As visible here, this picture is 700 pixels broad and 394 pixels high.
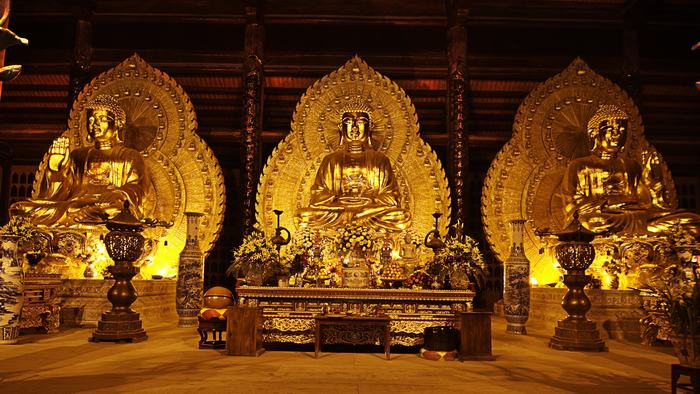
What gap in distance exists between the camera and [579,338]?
5.90m

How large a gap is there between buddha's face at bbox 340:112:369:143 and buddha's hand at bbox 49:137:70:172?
164 inches

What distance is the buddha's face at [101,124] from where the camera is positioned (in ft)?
29.2

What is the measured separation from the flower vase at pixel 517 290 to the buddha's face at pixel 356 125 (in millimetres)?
2511

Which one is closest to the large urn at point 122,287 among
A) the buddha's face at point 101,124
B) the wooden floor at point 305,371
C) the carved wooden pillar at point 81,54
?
the wooden floor at point 305,371

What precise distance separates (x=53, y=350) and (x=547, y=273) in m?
6.27

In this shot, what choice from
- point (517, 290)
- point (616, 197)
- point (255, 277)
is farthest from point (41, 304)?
point (616, 197)

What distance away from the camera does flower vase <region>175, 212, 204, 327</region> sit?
749 cm

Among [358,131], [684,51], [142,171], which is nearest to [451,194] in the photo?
[358,131]

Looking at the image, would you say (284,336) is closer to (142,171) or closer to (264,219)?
(264,219)

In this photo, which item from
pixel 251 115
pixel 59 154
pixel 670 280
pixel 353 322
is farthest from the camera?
pixel 59 154

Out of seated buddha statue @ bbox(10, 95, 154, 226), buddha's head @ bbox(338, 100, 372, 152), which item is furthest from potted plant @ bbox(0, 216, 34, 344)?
buddha's head @ bbox(338, 100, 372, 152)

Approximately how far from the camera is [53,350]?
538cm

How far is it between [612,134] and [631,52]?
150 centimetres

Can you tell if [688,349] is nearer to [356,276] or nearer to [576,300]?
[576,300]
